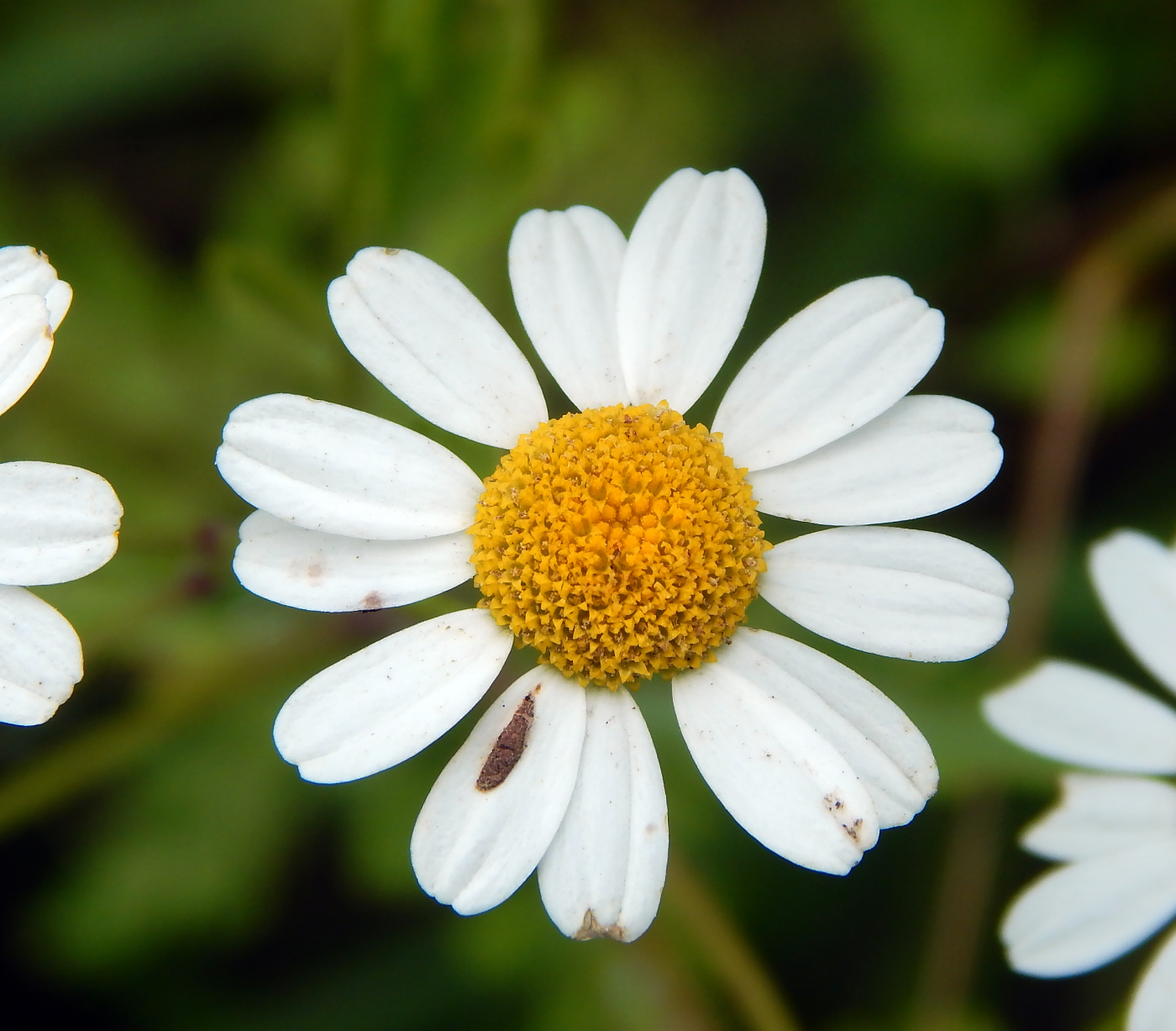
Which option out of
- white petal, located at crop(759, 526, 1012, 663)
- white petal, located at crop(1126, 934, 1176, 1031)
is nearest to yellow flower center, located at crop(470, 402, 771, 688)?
white petal, located at crop(759, 526, 1012, 663)

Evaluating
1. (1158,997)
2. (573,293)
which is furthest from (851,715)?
(1158,997)

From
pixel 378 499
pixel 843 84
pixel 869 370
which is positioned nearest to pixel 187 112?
pixel 843 84

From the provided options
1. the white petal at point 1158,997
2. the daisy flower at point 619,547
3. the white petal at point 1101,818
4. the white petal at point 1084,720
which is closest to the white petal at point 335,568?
the daisy flower at point 619,547

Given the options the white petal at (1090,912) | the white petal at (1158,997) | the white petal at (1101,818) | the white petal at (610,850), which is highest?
the white petal at (610,850)

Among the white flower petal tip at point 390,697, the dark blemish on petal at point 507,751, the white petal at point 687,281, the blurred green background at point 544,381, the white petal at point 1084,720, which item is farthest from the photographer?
the blurred green background at point 544,381

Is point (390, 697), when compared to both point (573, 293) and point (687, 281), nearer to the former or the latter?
point (573, 293)

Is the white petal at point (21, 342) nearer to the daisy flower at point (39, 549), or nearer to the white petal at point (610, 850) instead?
the daisy flower at point (39, 549)

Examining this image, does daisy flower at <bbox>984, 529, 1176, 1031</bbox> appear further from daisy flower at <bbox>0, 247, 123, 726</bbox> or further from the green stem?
daisy flower at <bbox>0, 247, 123, 726</bbox>

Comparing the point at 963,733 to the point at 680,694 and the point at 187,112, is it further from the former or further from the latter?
the point at 187,112
